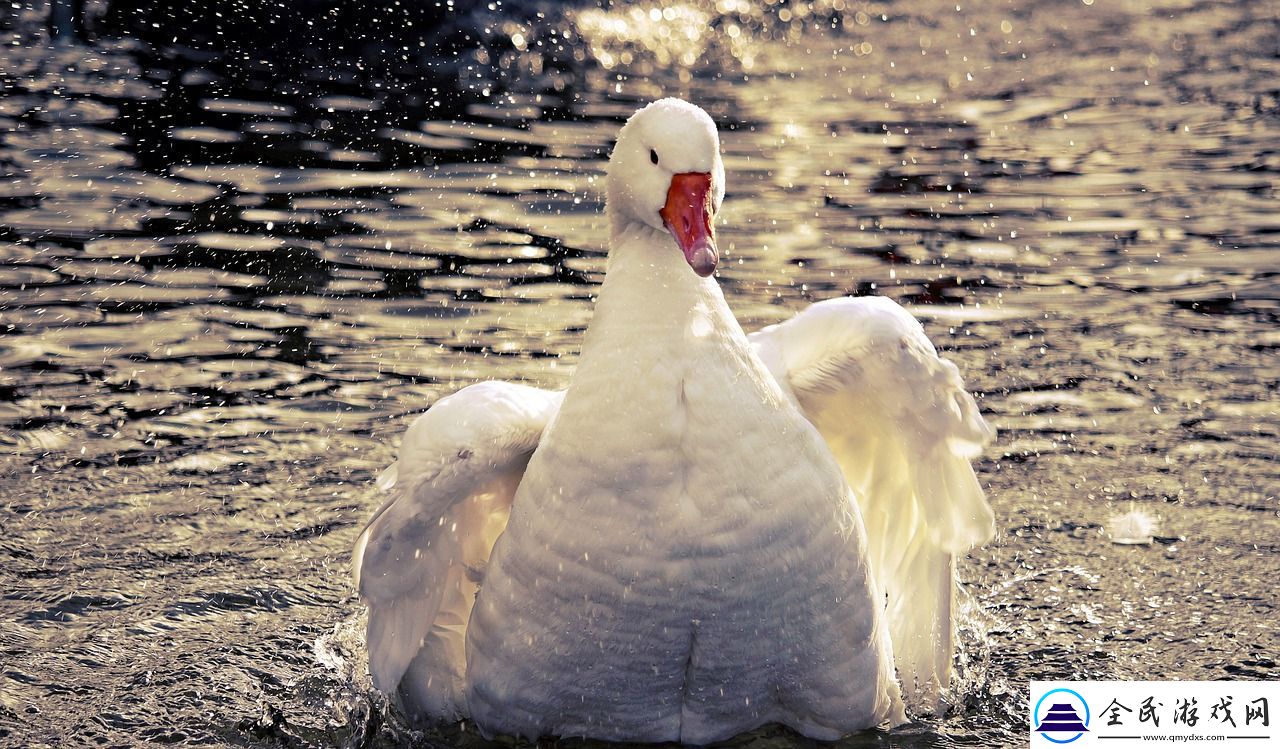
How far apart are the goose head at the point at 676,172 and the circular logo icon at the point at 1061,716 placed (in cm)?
245

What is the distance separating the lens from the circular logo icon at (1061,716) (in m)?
5.96

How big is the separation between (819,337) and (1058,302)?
5.51 metres

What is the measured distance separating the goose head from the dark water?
1.85 m

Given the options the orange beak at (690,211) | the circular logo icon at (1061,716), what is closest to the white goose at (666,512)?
the orange beak at (690,211)

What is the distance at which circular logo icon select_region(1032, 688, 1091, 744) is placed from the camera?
19.6 ft

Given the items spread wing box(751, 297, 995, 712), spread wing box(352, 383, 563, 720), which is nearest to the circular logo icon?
spread wing box(751, 297, 995, 712)

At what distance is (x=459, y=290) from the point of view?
10.4 meters

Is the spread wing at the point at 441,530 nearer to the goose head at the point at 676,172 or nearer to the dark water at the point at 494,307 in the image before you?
the dark water at the point at 494,307

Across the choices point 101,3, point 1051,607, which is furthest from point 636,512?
point 101,3

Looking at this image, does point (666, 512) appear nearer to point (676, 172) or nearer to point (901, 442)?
point (676, 172)

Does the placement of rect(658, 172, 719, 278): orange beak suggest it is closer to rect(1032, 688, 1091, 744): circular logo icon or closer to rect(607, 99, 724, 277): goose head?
rect(607, 99, 724, 277): goose head

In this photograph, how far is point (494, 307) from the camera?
10203mm

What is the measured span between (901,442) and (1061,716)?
1322 millimetres

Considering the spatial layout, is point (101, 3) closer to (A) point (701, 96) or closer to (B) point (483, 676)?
(A) point (701, 96)
